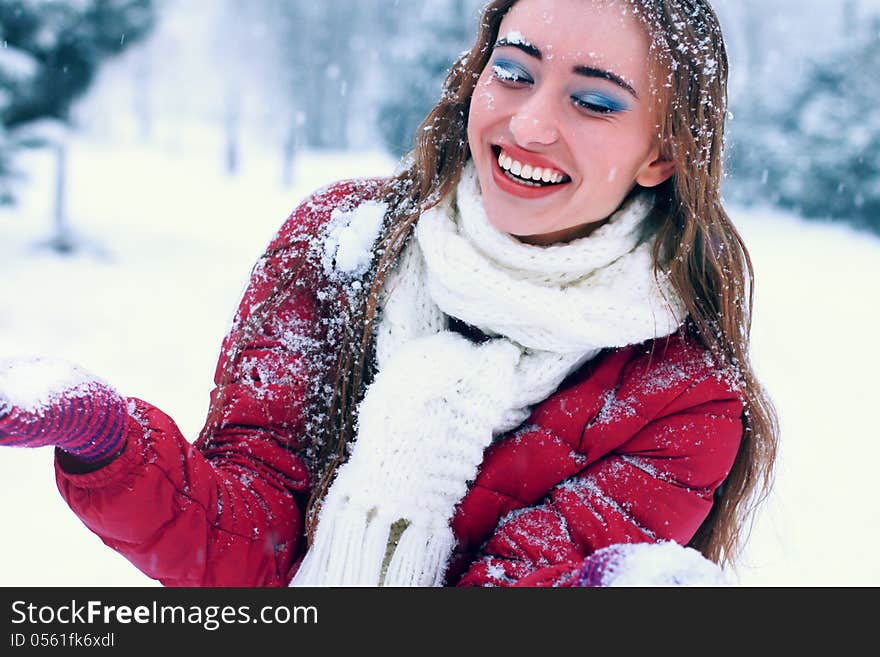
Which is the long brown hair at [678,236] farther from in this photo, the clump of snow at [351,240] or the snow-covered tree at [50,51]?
the snow-covered tree at [50,51]

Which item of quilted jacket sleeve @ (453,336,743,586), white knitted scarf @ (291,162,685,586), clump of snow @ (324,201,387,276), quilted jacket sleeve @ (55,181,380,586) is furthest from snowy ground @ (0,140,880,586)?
quilted jacket sleeve @ (55,181,380,586)

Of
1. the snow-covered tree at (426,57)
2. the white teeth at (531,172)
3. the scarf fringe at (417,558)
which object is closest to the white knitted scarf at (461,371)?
the scarf fringe at (417,558)

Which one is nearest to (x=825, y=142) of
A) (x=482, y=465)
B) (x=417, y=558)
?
(x=482, y=465)

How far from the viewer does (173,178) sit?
12367 millimetres

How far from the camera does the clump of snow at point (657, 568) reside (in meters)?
1.06

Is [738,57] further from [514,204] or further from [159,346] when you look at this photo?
[514,204]

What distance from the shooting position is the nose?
1.35m

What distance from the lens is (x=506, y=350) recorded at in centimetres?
150

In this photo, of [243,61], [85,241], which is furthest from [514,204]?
[243,61]

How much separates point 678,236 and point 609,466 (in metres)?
0.50

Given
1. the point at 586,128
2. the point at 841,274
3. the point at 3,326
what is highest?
the point at 586,128

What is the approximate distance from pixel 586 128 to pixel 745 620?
2.96 ft

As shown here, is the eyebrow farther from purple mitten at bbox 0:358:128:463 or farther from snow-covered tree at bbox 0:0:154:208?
snow-covered tree at bbox 0:0:154:208

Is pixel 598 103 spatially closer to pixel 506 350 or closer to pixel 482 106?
pixel 482 106
